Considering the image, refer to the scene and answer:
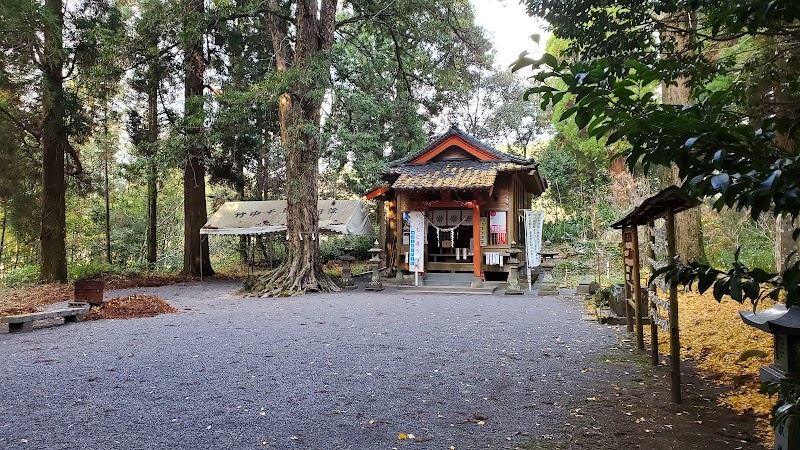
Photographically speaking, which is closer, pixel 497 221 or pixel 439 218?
pixel 497 221

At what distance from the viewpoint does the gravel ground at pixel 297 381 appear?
3.36 m

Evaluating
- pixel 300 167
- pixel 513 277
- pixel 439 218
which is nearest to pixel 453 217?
pixel 439 218

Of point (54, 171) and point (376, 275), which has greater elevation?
point (54, 171)

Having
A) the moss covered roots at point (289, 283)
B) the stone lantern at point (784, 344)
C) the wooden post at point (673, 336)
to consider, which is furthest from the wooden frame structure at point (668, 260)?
the moss covered roots at point (289, 283)

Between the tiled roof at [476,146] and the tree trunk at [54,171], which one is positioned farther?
the tiled roof at [476,146]

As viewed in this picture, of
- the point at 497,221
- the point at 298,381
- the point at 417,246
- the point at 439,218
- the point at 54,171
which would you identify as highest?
the point at 54,171

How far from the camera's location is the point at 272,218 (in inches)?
624

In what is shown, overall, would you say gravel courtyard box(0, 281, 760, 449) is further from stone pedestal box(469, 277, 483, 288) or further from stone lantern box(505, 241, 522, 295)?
stone pedestal box(469, 277, 483, 288)

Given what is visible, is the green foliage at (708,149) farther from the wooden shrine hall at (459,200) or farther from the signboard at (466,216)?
the signboard at (466,216)

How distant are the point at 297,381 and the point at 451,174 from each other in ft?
34.3

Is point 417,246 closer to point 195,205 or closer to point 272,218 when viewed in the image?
point 272,218

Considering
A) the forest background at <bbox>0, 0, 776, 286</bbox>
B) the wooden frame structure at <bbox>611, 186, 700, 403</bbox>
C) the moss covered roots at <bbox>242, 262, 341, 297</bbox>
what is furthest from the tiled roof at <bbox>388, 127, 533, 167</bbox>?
the wooden frame structure at <bbox>611, 186, 700, 403</bbox>

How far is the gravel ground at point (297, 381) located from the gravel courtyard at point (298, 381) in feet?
0.05

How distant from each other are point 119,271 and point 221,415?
1598 cm
